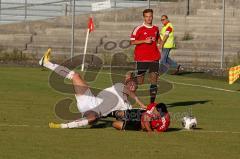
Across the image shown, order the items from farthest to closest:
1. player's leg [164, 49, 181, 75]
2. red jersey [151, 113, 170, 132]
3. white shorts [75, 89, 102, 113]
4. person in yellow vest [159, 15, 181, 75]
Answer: player's leg [164, 49, 181, 75] → person in yellow vest [159, 15, 181, 75] → white shorts [75, 89, 102, 113] → red jersey [151, 113, 170, 132]

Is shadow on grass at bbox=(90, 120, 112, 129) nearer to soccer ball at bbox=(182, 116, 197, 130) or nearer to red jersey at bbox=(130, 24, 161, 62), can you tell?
soccer ball at bbox=(182, 116, 197, 130)

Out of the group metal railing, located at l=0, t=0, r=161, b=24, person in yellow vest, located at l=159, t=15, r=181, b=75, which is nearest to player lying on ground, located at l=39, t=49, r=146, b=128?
person in yellow vest, located at l=159, t=15, r=181, b=75

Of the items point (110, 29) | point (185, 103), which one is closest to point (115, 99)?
point (185, 103)

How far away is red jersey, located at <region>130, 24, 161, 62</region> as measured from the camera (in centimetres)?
2102

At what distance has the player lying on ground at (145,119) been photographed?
16078 millimetres

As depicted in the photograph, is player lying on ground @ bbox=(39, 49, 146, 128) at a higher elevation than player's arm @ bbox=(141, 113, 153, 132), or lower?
higher

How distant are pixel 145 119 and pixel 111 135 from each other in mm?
787

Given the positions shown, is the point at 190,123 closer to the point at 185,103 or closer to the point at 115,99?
the point at 115,99

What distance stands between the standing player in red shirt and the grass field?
91cm

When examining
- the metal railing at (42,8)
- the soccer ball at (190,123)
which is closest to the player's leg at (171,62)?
the metal railing at (42,8)

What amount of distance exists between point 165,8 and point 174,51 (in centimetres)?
585

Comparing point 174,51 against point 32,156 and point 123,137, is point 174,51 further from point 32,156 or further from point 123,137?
point 32,156

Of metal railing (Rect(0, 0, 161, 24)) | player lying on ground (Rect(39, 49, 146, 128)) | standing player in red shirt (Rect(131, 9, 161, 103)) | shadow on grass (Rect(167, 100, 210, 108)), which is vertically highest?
metal railing (Rect(0, 0, 161, 24))

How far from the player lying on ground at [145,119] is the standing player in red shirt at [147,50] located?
420 centimetres
